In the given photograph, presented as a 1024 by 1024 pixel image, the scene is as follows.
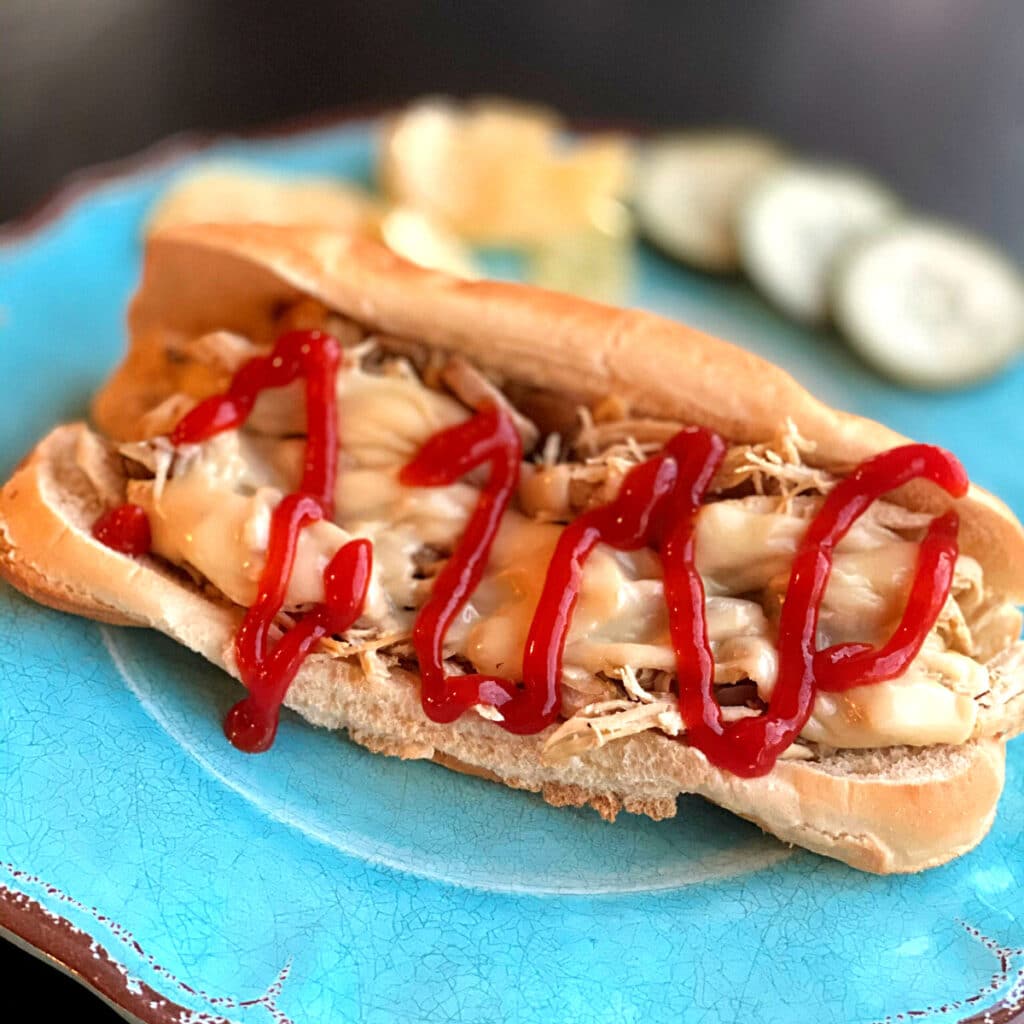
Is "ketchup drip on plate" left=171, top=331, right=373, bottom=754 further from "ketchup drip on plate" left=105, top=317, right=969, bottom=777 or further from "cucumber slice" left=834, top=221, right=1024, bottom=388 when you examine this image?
"cucumber slice" left=834, top=221, right=1024, bottom=388

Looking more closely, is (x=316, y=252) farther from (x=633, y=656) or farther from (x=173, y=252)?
(x=633, y=656)

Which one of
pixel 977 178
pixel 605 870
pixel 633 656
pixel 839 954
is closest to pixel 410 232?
pixel 633 656

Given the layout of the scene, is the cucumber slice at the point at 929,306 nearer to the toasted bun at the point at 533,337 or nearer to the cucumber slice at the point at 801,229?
the cucumber slice at the point at 801,229

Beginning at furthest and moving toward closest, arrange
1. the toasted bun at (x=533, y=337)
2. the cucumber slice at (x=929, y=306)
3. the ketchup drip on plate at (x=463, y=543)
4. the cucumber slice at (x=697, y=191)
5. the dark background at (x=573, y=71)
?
1. the dark background at (x=573, y=71)
2. the cucumber slice at (x=697, y=191)
3. the cucumber slice at (x=929, y=306)
4. the toasted bun at (x=533, y=337)
5. the ketchup drip on plate at (x=463, y=543)

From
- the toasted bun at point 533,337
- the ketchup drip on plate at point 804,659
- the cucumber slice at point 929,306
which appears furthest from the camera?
the cucumber slice at point 929,306

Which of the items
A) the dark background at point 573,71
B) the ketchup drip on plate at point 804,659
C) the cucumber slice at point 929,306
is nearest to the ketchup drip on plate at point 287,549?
the ketchup drip on plate at point 804,659

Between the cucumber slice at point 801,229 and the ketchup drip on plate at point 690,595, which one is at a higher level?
the cucumber slice at point 801,229

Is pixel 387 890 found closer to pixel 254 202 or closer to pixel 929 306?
pixel 254 202

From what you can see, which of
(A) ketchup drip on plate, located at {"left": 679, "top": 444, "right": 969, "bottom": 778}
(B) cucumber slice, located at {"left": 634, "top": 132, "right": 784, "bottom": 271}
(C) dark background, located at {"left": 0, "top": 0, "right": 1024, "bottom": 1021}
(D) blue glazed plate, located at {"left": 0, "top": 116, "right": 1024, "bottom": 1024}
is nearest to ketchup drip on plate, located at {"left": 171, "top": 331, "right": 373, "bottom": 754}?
(D) blue glazed plate, located at {"left": 0, "top": 116, "right": 1024, "bottom": 1024}
